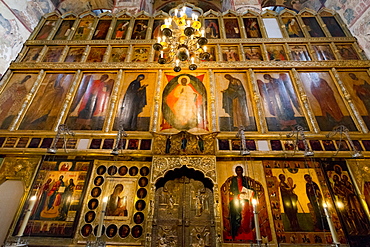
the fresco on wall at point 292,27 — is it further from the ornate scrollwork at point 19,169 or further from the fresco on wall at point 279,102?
the ornate scrollwork at point 19,169

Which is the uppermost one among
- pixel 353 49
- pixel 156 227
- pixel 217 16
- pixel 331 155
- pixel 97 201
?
pixel 217 16

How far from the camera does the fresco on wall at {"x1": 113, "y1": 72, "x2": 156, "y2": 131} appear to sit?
6.70 m

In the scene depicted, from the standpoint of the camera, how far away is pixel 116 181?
574 cm

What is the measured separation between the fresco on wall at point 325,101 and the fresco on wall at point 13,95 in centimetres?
1009

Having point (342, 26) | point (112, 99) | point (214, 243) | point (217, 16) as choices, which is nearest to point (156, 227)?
point (214, 243)

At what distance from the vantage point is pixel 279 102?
23.3 feet

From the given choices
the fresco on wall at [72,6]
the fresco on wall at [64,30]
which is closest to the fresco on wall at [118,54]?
the fresco on wall at [64,30]

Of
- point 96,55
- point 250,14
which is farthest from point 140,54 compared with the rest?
point 250,14

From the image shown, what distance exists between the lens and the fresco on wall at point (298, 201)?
4980 millimetres

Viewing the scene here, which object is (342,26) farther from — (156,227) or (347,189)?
(156,227)

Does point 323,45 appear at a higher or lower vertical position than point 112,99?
higher

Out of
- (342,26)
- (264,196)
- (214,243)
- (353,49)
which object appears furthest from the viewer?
(342,26)

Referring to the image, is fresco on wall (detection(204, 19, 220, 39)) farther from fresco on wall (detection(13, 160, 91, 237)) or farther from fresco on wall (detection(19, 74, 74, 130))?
fresco on wall (detection(13, 160, 91, 237))

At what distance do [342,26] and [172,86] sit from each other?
8.39m
